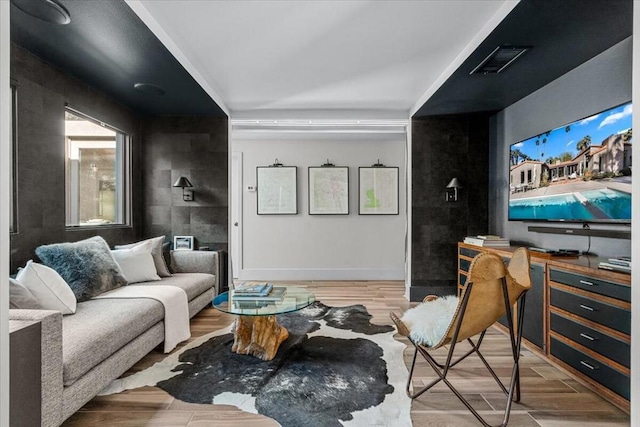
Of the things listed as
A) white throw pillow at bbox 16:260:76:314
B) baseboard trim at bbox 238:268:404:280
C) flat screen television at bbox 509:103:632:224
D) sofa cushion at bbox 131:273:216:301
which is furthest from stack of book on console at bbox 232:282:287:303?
baseboard trim at bbox 238:268:404:280

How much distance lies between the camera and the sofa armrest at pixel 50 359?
1539mm

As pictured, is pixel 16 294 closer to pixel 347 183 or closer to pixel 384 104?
pixel 384 104

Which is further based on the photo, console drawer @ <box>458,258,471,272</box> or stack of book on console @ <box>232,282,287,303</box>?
console drawer @ <box>458,258,471,272</box>

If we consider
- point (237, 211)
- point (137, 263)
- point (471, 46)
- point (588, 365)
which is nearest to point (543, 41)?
point (471, 46)

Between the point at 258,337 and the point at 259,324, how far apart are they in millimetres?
94

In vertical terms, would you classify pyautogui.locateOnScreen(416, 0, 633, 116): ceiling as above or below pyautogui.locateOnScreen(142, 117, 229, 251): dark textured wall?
above

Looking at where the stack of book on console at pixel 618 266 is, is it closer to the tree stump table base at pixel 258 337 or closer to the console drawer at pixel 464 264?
the console drawer at pixel 464 264

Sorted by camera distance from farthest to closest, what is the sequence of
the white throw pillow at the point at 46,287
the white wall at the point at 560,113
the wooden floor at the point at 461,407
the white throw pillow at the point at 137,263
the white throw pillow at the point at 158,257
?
the white throw pillow at the point at 158,257 → the white throw pillow at the point at 137,263 → the white wall at the point at 560,113 → the white throw pillow at the point at 46,287 → the wooden floor at the point at 461,407

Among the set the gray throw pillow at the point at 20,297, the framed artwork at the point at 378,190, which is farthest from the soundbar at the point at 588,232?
the gray throw pillow at the point at 20,297

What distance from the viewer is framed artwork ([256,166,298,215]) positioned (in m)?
5.78

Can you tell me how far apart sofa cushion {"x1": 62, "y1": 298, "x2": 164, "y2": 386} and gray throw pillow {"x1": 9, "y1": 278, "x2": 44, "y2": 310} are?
0.69 feet

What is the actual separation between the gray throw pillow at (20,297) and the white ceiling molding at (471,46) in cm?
327

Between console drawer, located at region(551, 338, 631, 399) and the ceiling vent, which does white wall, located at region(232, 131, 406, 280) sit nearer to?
the ceiling vent

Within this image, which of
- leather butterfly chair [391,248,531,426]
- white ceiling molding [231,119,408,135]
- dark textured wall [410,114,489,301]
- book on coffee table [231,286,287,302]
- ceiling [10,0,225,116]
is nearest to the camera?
leather butterfly chair [391,248,531,426]
